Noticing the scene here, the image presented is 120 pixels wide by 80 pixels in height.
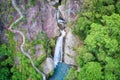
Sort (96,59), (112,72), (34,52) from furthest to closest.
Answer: (34,52), (96,59), (112,72)

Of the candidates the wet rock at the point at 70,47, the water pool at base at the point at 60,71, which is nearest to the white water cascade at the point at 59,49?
the water pool at base at the point at 60,71

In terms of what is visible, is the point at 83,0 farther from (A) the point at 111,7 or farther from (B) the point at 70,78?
(B) the point at 70,78

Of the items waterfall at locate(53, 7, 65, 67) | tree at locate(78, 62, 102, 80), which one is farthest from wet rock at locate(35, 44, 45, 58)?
tree at locate(78, 62, 102, 80)

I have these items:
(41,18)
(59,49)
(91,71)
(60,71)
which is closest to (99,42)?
(91,71)

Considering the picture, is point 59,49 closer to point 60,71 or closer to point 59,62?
point 59,62

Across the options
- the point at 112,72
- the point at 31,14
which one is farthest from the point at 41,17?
the point at 112,72

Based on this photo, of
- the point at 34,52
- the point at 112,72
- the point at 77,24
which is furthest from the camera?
the point at 34,52
